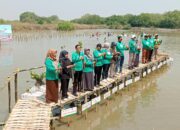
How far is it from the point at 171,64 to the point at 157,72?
3.75 metres

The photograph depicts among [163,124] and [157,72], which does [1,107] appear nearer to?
[163,124]

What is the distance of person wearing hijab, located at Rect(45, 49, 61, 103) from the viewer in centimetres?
1006

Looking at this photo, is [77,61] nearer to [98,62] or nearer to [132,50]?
[98,62]

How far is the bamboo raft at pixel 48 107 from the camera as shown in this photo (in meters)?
9.10

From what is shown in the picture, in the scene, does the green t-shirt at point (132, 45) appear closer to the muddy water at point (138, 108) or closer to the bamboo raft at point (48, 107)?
the bamboo raft at point (48, 107)

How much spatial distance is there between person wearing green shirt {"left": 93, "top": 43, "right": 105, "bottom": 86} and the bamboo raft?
31cm

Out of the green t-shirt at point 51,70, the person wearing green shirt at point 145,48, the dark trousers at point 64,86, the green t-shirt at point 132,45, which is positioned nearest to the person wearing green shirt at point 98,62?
the dark trousers at point 64,86

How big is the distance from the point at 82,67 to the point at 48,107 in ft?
6.10

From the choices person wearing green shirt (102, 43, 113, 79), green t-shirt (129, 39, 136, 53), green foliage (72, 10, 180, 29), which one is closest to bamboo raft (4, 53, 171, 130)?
person wearing green shirt (102, 43, 113, 79)

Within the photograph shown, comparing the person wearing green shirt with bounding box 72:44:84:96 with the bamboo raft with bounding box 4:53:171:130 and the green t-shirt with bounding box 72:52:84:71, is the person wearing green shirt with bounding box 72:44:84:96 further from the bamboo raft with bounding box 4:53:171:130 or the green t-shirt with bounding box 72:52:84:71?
the bamboo raft with bounding box 4:53:171:130

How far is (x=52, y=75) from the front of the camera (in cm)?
1034

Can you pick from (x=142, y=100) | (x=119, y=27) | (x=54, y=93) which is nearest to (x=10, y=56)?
(x=142, y=100)

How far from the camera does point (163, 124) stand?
11461 mm

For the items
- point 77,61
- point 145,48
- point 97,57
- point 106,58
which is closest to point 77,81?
point 77,61
